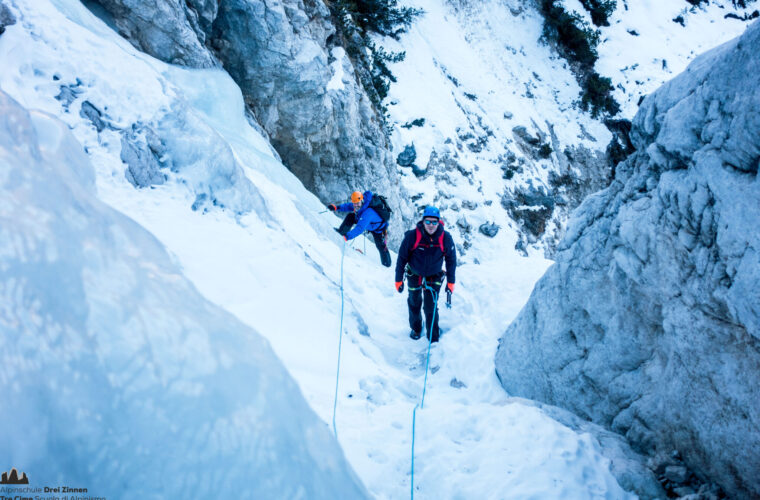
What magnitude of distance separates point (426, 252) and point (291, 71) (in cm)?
745

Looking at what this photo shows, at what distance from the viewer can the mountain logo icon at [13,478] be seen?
157cm

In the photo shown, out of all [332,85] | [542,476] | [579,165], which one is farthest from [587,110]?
[542,476]

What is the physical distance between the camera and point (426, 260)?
18.8 ft

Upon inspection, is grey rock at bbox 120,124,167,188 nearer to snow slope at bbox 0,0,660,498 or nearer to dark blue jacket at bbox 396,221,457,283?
snow slope at bbox 0,0,660,498

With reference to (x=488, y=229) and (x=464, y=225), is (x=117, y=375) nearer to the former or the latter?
(x=464, y=225)

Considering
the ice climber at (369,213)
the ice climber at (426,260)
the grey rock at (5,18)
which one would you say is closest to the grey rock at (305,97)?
the ice climber at (369,213)

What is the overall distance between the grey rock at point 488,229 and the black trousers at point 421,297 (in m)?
10.6

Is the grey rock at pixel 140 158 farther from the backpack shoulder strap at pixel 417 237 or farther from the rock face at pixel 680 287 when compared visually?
the rock face at pixel 680 287

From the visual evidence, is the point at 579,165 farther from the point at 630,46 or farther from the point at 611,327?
the point at 611,327

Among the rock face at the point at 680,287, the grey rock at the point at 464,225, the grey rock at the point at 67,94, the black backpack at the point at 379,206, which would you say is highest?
the rock face at the point at 680,287

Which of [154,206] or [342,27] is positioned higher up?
[342,27]

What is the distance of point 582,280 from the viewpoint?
430 cm

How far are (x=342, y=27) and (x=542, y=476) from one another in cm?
1430

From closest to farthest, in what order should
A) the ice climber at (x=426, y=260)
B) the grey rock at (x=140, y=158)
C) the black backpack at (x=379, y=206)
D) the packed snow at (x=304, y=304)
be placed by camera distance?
1. the packed snow at (x=304, y=304)
2. the grey rock at (x=140, y=158)
3. the ice climber at (x=426, y=260)
4. the black backpack at (x=379, y=206)
